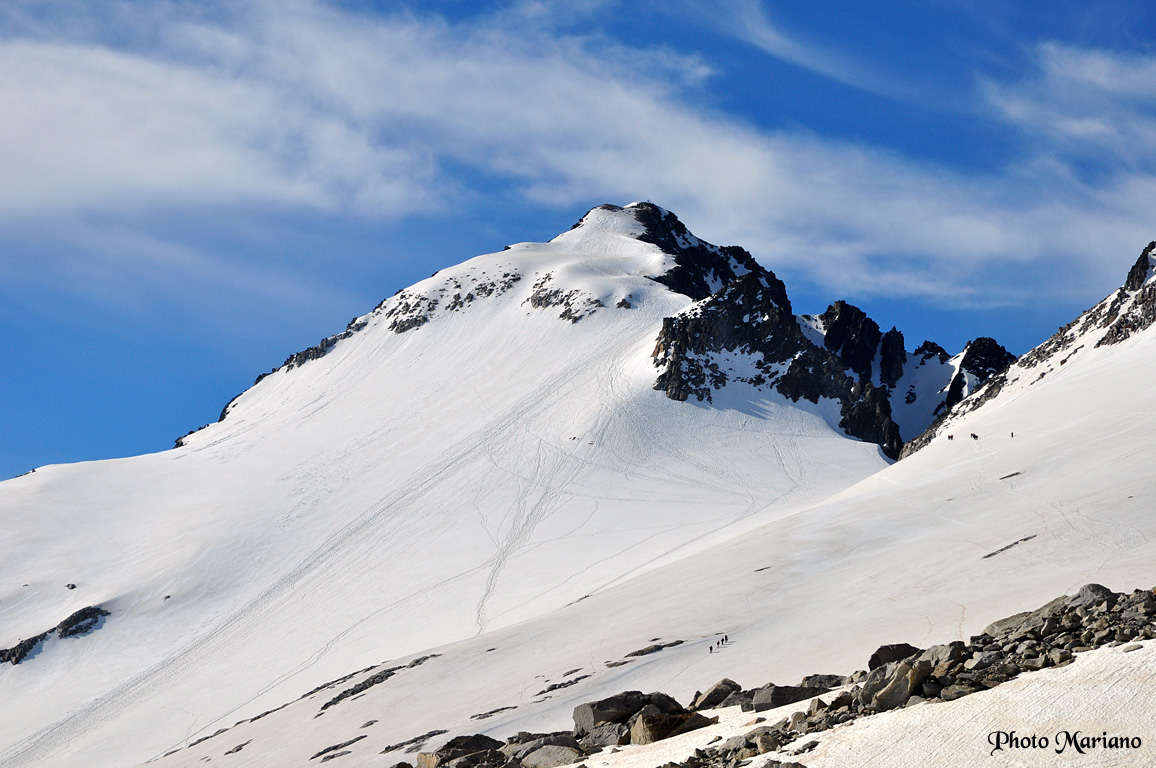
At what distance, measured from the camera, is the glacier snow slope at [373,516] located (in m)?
48.2

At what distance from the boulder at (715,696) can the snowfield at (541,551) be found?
126cm

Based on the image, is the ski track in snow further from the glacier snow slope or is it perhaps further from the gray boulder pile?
the gray boulder pile

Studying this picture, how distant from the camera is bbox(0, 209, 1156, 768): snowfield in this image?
26.2 m

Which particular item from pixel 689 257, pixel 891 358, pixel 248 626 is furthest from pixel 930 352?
pixel 248 626

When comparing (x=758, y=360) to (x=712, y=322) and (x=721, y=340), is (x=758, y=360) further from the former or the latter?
(x=712, y=322)

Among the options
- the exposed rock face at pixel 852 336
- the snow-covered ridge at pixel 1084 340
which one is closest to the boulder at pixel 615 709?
the snow-covered ridge at pixel 1084 340

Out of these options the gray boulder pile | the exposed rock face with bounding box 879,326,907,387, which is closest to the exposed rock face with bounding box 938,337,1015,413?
the exposed rock face with bounding box 879,326,907,387

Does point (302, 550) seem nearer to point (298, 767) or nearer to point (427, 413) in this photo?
point (427, 413)

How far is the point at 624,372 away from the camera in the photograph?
92.6 m

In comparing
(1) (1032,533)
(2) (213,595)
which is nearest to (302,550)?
(2) (213,595)

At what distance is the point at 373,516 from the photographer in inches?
2660

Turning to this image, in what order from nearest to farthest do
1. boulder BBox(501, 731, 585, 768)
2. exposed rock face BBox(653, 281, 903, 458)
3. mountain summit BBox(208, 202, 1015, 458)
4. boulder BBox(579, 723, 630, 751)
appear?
boulder BBox(579, 723, 630, 751) → boulder BBox(501, 731, 585, 768) → exposed rock face BBox(653, 281, 903, 458) → mountain summit BBox(208, 202, 1015, 458)

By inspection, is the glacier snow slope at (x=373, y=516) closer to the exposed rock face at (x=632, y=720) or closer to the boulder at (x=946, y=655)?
the exposed rock face at (x=632, y=720)

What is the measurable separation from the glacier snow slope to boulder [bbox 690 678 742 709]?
40.4 ft
